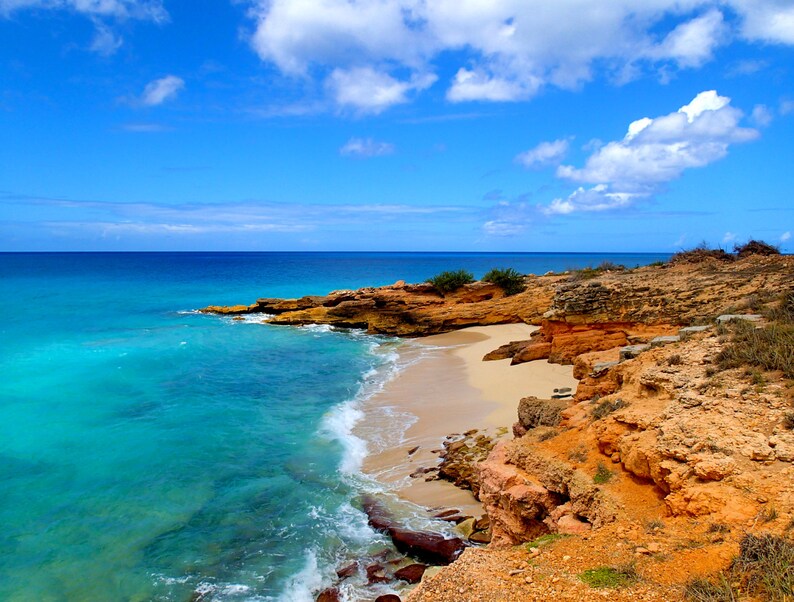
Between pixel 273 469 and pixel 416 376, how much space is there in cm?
885

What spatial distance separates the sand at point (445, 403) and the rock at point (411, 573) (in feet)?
6.24

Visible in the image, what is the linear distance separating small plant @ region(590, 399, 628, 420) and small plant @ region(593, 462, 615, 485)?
4.05ft

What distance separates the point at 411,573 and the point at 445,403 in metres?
8.43

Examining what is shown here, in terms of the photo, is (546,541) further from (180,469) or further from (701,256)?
(701,256)

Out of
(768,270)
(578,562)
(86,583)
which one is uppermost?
(768,270)

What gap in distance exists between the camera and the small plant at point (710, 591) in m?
3.84

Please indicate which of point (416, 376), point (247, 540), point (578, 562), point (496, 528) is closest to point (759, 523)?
point (578, 562)

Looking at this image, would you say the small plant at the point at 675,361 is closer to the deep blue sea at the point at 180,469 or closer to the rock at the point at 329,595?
the deep blue sea at the point at 180,469

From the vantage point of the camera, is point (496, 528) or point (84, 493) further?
point (84, 493)

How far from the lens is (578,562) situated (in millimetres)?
4805

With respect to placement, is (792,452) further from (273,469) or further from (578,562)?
(273,469)

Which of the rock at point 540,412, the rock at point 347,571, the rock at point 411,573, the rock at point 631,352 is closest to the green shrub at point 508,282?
the rock at point 631,352

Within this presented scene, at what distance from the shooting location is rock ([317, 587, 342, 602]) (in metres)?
7.68

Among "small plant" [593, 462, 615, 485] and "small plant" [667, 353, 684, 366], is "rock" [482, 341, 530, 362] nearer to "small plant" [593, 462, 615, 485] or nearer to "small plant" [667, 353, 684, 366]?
"small plant" [667, 353, 684, 366]
